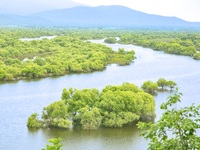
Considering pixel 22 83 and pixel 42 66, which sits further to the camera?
pixel 42 66

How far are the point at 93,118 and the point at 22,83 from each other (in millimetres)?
19884

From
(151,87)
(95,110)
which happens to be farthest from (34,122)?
(151,87)

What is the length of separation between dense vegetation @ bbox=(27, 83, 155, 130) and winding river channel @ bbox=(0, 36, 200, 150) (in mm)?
785

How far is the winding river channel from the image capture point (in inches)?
799

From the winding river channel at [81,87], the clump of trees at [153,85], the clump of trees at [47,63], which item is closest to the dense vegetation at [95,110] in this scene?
the winding river channel at [81,87]

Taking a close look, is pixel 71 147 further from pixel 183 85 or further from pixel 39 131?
pixel 183 85

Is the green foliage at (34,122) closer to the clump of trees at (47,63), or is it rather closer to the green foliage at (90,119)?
the green foliage at (90,119)

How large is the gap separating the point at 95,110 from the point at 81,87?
13.5 m

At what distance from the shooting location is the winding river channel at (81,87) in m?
20.3

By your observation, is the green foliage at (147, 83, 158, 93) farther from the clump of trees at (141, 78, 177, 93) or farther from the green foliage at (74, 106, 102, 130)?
the green foliage at (74, 106, 102, 130)

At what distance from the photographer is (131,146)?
19.8 metres

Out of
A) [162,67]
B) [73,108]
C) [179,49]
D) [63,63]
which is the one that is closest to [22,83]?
[63,63]

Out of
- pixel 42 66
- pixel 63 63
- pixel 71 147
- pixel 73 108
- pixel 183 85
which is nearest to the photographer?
pixel 71 147

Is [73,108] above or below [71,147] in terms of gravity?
above
